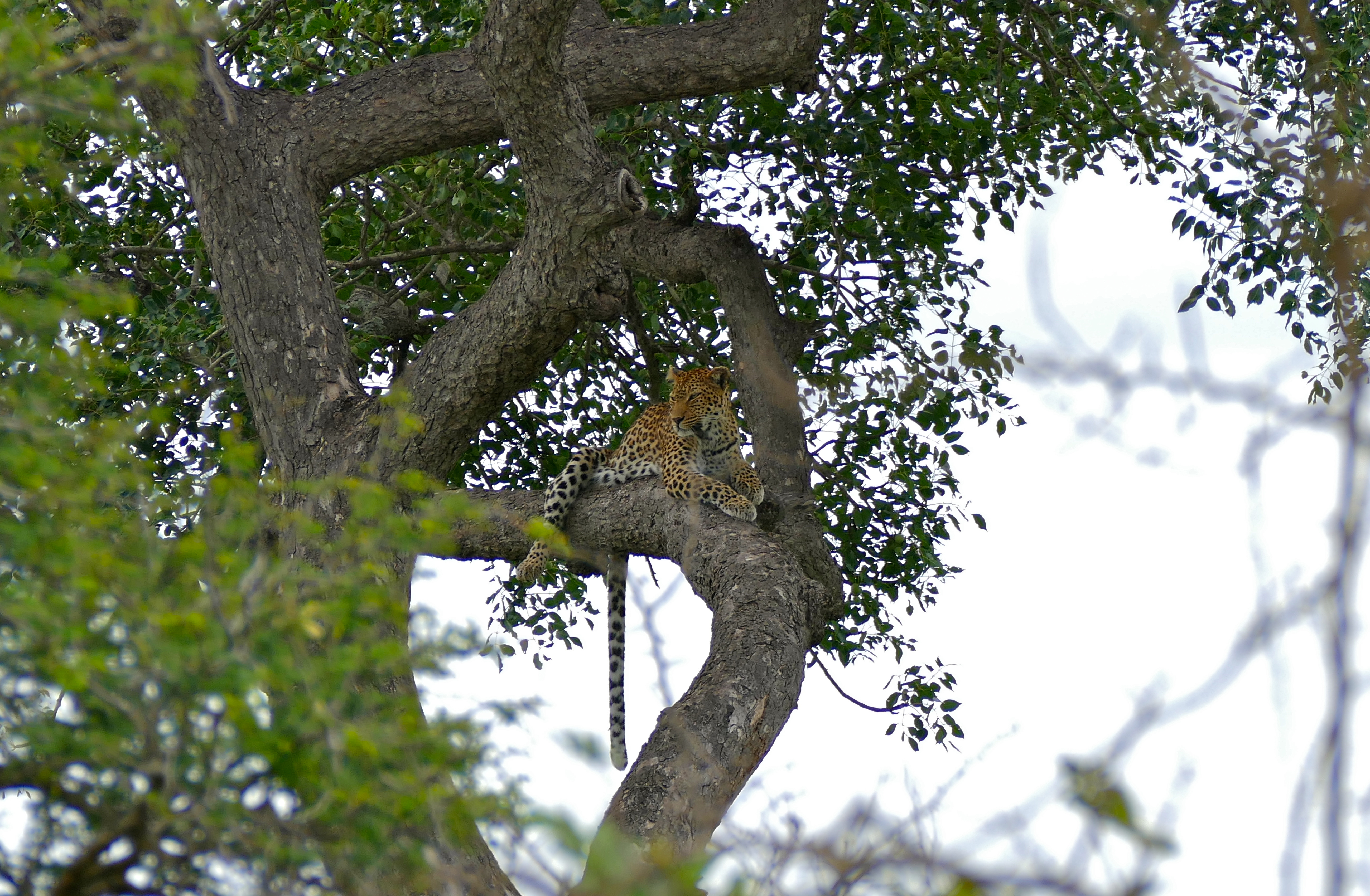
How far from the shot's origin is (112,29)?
16.3 ft

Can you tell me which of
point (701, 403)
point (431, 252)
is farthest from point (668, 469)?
point (431, 252)

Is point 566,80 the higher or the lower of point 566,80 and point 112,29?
the lower

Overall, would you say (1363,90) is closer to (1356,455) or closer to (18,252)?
(1356,455)

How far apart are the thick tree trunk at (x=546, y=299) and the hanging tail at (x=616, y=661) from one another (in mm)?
737

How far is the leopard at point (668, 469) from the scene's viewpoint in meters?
5.67

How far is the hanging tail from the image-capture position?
19.8 ft

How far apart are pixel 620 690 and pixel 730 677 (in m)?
2.34

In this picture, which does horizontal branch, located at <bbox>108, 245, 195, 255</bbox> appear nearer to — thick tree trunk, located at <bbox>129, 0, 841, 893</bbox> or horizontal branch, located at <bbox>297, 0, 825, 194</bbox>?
thick tree trunk, located at <bbox>129, 0, 841, 893</bbox>

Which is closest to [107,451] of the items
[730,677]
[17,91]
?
[17,91]

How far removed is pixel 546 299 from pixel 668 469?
→ 168 cm

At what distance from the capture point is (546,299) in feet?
14.8

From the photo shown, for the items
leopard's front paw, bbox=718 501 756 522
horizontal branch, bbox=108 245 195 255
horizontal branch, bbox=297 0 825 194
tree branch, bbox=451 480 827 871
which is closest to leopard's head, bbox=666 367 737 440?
leopard's front paw, bbox=718 501 756 522

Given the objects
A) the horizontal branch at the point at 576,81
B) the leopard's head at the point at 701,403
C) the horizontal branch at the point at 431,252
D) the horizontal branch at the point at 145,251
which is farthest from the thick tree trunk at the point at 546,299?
the horizontal branch at the point at 145,251

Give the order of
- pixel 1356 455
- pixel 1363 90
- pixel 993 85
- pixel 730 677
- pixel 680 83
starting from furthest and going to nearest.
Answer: pixel 993 85, pixel 680 83, pixel 1363 90, pixel 730 677, pixel 1356 455
